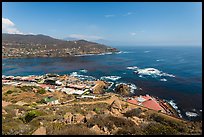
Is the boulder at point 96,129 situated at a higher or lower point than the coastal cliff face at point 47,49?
higher

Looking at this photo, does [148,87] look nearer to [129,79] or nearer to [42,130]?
[129,79]

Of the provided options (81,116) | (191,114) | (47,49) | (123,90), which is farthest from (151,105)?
(47,49)

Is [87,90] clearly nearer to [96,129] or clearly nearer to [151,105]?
[151,105]

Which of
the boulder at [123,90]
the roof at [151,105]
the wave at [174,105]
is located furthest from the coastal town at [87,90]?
the boulder at [123,90]

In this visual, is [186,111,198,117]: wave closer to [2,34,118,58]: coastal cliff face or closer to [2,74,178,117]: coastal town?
[2,74,178,117]: coastal town

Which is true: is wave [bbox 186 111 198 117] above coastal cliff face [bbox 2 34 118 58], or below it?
below

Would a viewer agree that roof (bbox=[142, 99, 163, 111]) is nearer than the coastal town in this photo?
Yes

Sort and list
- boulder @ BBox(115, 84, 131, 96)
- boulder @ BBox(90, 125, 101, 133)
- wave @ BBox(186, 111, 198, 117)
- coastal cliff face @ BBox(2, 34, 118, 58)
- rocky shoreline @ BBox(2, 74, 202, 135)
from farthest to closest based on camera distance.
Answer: coastal cliff face @ BBox(2, 34, 118, 58) → boulder @ BBox(115, 84, 131, 96) → wave @ BBox(186, 111, 198, 117) → boulder @ BBox(90, 125, 101, 133) → rocky shoreline @ BBox(2, 74, 202, 135)

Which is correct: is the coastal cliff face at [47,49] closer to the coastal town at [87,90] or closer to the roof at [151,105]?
the coastal town at [87,90]

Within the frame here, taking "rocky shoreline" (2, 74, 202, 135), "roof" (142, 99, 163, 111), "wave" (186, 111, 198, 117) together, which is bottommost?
"wave" (186, 111, 198, 117)

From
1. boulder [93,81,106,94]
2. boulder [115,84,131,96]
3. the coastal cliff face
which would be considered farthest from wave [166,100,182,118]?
the coastal cliff face

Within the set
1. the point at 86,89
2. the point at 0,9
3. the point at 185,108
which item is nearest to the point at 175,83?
the point at 185,108
